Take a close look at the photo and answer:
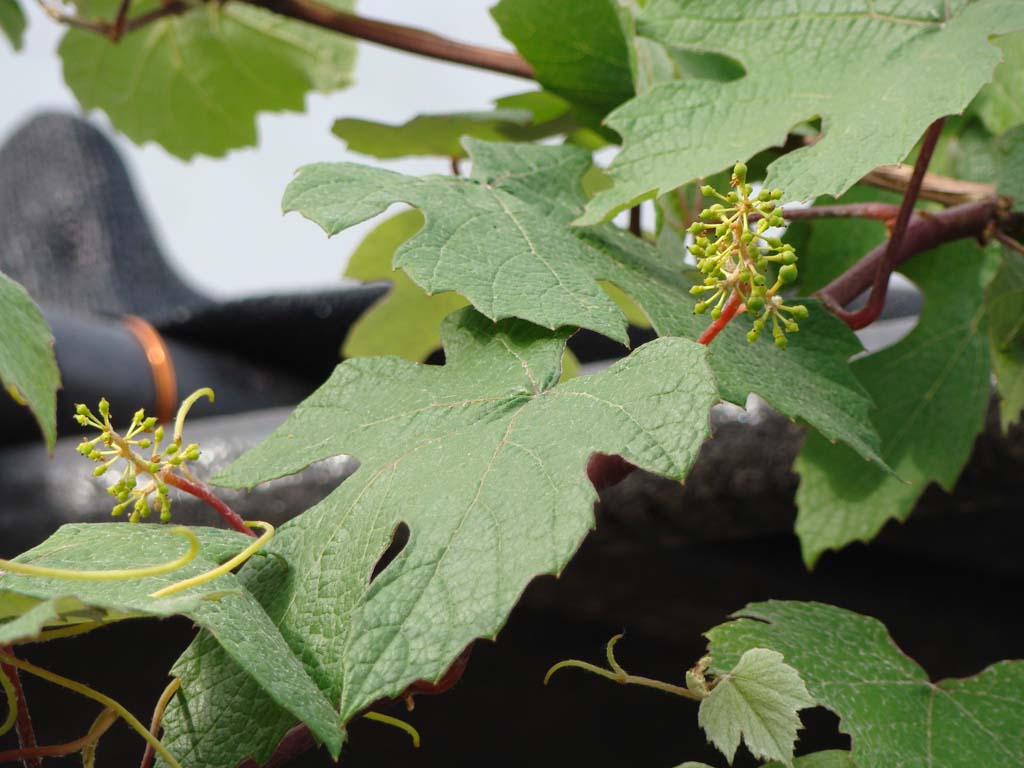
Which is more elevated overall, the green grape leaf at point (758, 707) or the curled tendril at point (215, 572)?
the curled tendril at point (215, 572)

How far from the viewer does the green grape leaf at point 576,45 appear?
396 millimetres

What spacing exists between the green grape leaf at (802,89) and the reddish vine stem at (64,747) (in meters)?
0.18

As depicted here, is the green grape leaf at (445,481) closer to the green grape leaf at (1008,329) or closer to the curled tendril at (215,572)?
the curled tendril at (215,572)

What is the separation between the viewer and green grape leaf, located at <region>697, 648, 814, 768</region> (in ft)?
0.74

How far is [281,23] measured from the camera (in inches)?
24.7

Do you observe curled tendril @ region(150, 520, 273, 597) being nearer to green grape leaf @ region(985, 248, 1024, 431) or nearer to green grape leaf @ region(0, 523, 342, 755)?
green grape leaf @ region(0, 523, 342, 755)

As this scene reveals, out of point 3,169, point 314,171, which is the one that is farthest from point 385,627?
point 3,169

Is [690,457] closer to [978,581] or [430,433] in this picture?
[430,433]

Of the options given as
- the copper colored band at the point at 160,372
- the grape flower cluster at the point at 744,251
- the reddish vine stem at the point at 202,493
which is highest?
the grape flower cluster at the point at 744,251

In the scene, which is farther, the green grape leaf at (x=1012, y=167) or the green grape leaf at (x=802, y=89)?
the green grape leaf at (x=1012, y=167)

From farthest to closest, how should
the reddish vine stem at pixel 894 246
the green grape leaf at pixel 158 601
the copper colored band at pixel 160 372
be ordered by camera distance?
the copper colored band at pixel 160 372
the reddish vine stem at pixel 894 246
the green grape leaf at pixel 158 601

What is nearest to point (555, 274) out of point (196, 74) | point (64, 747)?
point (64, 747)

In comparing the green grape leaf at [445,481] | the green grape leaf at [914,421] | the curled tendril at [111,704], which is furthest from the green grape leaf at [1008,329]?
the curled tendril at [111,704]

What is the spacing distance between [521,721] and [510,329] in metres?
0.16
